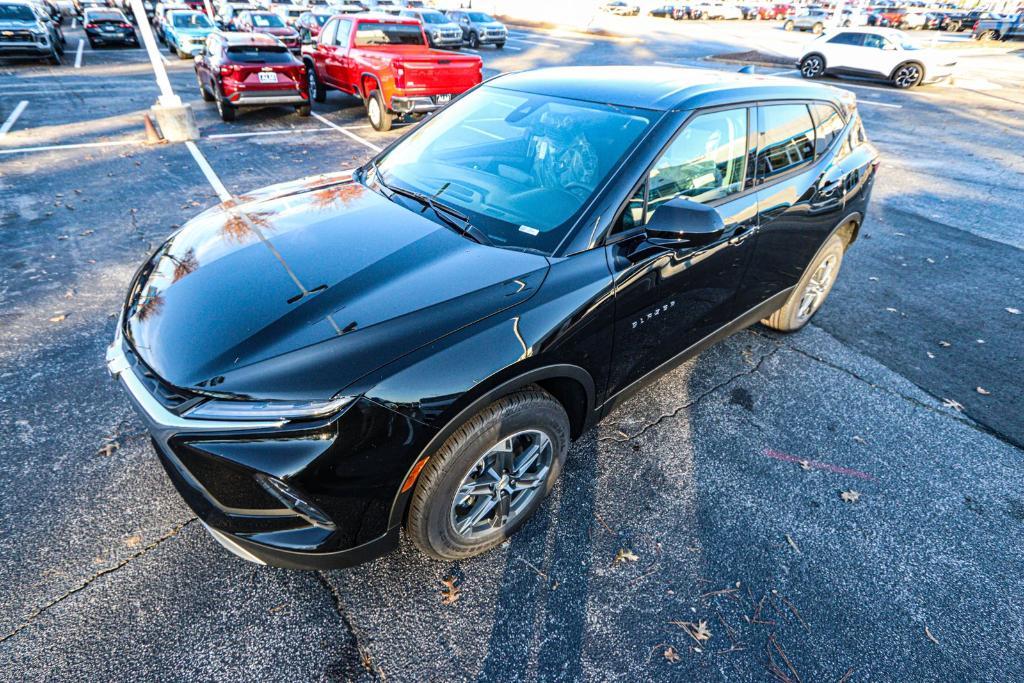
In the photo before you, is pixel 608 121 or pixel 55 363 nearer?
pixel 608 121

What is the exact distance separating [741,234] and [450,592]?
7.94 feet

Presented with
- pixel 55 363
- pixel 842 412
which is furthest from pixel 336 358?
pixel 842 412

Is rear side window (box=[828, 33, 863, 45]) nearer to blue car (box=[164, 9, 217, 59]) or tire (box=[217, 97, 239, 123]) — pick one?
tire (box=[217, 97, 239, 123])

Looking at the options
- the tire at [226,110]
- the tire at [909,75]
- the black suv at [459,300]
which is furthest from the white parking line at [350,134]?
the tire at [909,75]

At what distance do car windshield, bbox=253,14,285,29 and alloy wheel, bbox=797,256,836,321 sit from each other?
19390 mm

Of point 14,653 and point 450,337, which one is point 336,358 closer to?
point 450,337

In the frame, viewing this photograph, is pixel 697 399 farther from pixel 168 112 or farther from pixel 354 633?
pixel 168 112

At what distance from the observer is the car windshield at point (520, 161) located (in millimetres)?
2449

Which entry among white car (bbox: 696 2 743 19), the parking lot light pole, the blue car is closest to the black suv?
the parking lot light pole

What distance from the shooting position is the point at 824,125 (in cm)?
368

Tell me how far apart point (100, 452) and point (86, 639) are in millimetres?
1166

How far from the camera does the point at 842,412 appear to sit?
356 cm

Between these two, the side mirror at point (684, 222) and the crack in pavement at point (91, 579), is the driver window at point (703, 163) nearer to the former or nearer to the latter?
the side mirror at point (684, 222)

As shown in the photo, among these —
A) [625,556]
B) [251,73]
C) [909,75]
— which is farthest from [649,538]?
[909,75]
